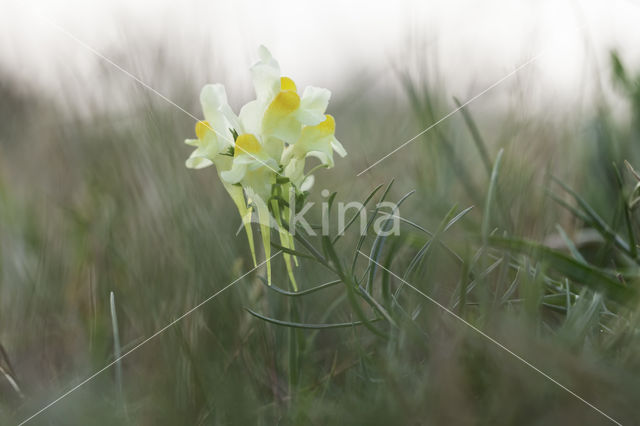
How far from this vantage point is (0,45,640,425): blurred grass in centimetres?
25

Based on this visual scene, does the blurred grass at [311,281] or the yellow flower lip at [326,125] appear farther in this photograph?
the yellow flower lip at [326,125]

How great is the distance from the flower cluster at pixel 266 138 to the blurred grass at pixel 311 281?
0.08 m

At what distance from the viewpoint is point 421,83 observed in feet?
1.94

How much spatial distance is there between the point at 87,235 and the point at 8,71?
0.41 meters

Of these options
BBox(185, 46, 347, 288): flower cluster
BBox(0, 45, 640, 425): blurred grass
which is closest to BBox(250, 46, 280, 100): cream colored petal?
BBox(185, 46, 347, 288): flower cluster

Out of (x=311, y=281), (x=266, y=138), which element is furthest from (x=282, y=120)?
(x=311, y=281)

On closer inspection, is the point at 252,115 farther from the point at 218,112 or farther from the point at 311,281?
the point at 311,281

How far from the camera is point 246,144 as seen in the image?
0.39 meters

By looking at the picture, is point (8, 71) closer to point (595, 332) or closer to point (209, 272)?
point (209, 272)

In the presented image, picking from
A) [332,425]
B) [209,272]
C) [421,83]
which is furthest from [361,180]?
[332,425]

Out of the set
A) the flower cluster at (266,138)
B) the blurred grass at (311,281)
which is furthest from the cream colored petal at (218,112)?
the blurred grass at (311,281)

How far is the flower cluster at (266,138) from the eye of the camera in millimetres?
393

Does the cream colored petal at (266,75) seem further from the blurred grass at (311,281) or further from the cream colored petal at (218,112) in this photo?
the blurred grass at (311,281)

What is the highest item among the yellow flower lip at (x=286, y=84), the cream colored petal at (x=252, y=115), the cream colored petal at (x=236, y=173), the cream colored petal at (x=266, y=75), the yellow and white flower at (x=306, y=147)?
the cream colored petal at (x=266, y=75)
